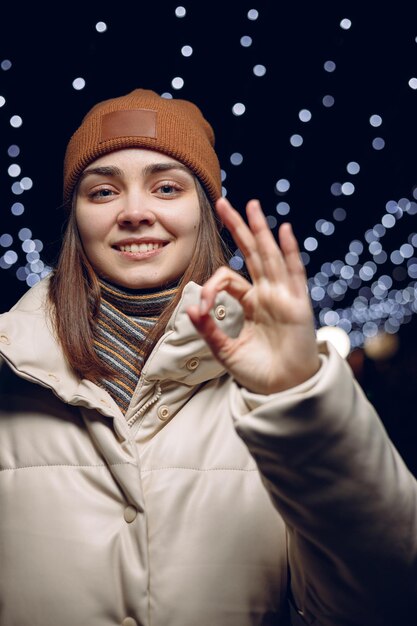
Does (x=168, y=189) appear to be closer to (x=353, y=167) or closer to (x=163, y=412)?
(x=163, y=412)

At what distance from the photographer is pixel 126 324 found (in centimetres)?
184

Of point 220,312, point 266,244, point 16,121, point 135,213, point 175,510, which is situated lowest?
point 175,510

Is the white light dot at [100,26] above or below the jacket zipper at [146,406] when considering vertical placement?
above

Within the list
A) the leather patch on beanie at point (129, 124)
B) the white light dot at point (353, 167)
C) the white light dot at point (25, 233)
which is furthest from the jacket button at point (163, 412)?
the white light dot at point (353, 167)

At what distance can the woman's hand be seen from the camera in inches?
46.4

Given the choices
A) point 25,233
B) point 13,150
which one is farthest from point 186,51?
point 25,233

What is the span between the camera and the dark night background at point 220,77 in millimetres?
3311

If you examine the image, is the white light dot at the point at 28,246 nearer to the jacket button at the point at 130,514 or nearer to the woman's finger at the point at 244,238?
the jacket button at the point at 130,514

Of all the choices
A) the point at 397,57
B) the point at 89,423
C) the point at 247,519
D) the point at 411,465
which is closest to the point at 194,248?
the point at 89,423

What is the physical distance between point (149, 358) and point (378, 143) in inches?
139

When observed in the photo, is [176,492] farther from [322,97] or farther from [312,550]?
[322,97]

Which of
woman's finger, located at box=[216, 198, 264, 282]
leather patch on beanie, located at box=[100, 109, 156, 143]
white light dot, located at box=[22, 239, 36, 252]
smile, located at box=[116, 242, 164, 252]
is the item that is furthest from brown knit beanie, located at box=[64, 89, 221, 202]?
white light dot, located at box=[22, 239, 36, 252]

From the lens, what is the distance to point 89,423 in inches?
62.5

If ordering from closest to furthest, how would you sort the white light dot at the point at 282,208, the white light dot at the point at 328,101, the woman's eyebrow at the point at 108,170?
the woman's eyebrow at the point at 108,170
the white light dot at the point at 328,101
the white light dot at the point at 282,208
